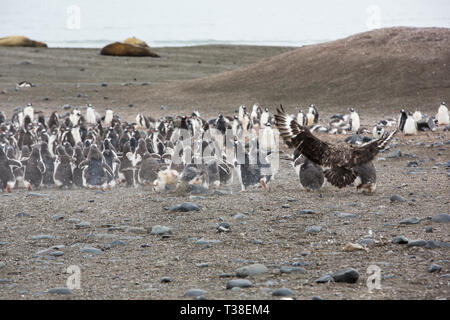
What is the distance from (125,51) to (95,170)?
27724mm

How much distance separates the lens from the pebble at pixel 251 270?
17.3 ft

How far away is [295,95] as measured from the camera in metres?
19.5

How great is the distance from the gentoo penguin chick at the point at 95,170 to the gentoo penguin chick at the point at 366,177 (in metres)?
3.55

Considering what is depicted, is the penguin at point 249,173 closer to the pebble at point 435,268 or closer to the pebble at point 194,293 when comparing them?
the pebble at point 435,268

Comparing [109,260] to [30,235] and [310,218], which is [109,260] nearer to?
[30,235]

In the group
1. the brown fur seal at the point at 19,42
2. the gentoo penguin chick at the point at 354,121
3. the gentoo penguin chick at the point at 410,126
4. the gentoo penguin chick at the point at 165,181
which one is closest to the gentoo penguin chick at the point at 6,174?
the gentoo penguin chick at the point at 165,181

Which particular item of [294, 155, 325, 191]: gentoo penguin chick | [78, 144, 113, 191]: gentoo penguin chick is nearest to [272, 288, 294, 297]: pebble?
[294, 155, 325, 191]: gentoo penguin chick

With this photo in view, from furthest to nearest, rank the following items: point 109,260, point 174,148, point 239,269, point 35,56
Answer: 1. point 35,56
2. point 174,148
3. point 109,260
4. point 239,269

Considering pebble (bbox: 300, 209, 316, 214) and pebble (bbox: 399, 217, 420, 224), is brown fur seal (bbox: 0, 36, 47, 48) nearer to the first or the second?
pebble (bbox: 300, 209, 316, 214)

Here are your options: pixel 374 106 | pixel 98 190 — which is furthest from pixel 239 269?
pixel 374 106

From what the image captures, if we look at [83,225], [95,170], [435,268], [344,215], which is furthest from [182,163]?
[435,268]

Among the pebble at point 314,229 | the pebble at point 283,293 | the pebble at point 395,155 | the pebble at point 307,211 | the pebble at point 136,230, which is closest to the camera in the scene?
the pebble at point 283,293
